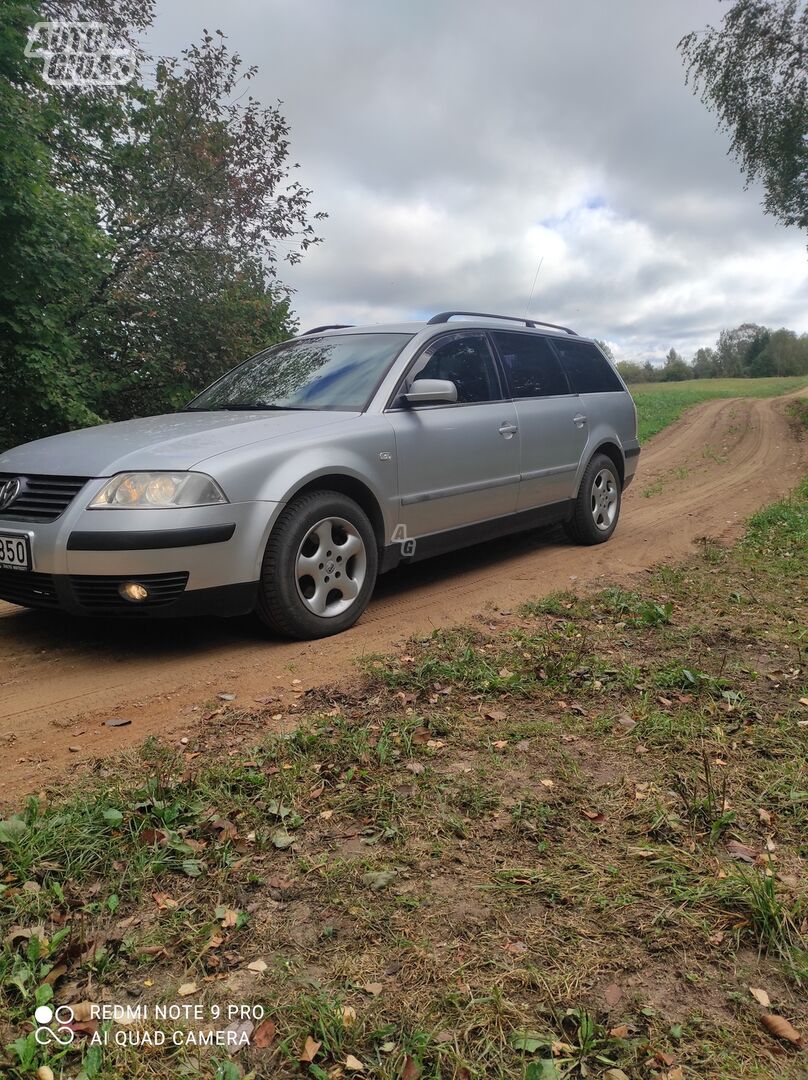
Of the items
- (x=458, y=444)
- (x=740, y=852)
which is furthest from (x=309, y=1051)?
(x=458, y=444)

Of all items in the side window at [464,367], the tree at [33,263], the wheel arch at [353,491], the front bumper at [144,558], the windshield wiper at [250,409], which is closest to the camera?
the front bumper at [144,558]

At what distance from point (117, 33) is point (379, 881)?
1321 centimetres

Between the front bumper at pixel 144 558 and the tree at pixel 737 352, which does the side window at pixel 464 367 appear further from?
the tree at pixel 737 352

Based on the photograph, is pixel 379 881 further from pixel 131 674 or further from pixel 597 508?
pixel 597 508

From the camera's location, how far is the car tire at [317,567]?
3795mm

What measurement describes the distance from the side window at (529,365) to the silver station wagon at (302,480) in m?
0.02

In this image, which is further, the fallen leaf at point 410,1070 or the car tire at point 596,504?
the car tire at point 596,504

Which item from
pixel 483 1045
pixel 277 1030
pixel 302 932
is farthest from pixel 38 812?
pixel 483 1045

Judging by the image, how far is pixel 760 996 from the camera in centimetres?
156

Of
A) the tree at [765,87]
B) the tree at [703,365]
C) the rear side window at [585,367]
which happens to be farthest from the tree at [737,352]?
the rear side window at [585,367]

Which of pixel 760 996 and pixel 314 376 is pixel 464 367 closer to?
pixel 314 376

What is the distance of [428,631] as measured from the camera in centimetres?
418

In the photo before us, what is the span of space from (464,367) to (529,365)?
941mm

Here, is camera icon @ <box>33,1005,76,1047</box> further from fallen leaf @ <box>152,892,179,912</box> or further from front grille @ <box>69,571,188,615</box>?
front grille @ <box>69,571,188,615</box>
